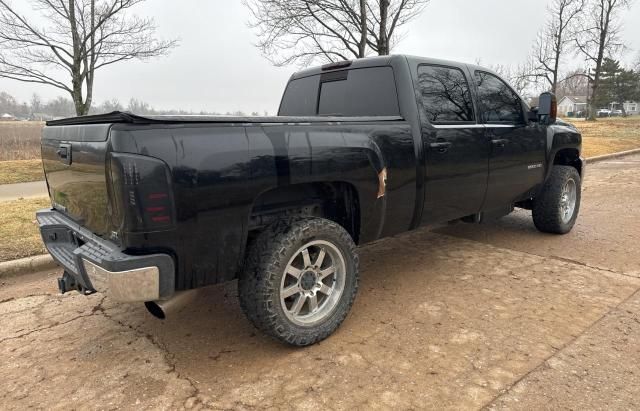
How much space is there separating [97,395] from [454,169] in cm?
296

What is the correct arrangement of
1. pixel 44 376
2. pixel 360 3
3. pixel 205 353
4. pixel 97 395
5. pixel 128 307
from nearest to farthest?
1. pixel 97 395
2. pixel 44 376
3. pixel 205 353
4. pixel 128 307
5. pixel 360 3

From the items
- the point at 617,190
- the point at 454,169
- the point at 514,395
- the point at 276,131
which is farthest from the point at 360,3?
the point at 514,395

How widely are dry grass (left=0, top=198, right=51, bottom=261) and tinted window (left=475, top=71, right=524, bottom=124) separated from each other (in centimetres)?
456

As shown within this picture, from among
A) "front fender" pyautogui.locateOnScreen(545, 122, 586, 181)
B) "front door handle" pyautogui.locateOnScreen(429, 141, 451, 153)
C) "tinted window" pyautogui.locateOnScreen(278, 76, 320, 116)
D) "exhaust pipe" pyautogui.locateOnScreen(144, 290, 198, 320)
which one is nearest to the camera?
"exhaust pipe" pyautogui.locateOnScreen(144, 290, 198, 320)

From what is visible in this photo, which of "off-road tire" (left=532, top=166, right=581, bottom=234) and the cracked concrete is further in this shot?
"off-road tire" (left=532, top=166, right=581, bottom=234)

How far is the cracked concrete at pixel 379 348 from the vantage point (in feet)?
7.79

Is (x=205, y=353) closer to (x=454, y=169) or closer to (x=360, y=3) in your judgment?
(x=454, y=169)

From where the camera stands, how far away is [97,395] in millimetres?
2430

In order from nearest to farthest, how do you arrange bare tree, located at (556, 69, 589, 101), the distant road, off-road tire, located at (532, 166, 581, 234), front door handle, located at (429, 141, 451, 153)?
front door handle, located at (429, 141, 451, 153) → off-road tire, located at (532, 166, 581, 234) → the distant road → bare tree, located at (556, 69, 589, 101)

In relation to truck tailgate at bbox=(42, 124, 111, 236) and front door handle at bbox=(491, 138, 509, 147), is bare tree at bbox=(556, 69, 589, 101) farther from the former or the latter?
truck tailgate at bbox=(42, 124, 111, 236)

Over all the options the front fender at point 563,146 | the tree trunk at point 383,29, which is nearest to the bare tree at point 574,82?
the tree trunk at point 383,29

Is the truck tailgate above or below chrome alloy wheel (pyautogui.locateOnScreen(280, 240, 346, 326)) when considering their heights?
above

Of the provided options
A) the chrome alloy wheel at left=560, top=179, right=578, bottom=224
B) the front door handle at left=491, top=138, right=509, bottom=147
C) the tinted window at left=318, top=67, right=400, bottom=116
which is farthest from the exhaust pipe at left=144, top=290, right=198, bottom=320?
the chrome alloy wheel at left=560, top=179, right=578, bottom=224

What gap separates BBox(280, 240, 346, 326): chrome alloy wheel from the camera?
2.81 metres
